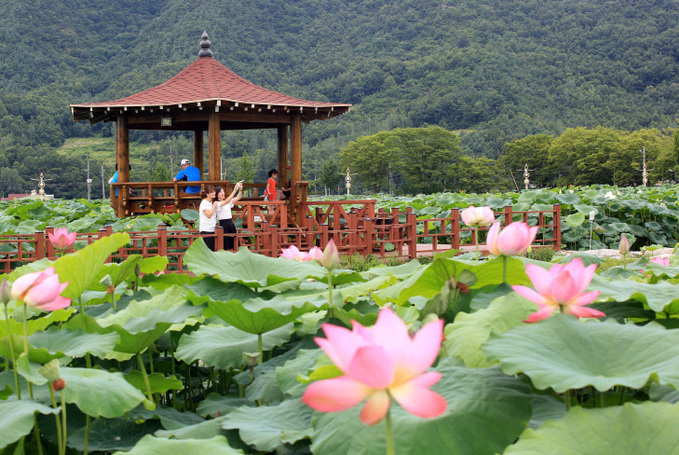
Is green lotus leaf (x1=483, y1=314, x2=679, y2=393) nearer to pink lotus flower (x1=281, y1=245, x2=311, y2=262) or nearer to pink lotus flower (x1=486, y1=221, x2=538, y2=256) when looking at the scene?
pink lotus flower (x1=486, y1=221, x2=538, y2=256)

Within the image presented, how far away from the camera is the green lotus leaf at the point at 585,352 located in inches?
32.6

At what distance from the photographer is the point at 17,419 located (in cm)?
100

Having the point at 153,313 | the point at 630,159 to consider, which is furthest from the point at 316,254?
the point at 630,159

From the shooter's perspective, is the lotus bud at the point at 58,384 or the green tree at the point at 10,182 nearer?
the lotus bud at the point at 58,384

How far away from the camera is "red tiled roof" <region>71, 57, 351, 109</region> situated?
1122 cm

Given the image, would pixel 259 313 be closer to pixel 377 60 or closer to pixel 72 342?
pixel 72 342

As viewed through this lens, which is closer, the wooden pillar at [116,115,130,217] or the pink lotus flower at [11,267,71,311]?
Result: the pink lotus flower at [11,267,71,311]

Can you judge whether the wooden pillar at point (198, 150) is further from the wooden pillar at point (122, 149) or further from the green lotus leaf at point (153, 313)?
the green lotus leaf at point (153, 313)

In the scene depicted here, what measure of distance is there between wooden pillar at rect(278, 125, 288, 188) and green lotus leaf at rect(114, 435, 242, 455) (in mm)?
12267

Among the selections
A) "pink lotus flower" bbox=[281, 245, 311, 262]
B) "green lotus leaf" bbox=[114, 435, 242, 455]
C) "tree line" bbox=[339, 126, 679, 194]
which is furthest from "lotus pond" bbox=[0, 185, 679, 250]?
"tree line" bbox=[339, 126, 679, 194]

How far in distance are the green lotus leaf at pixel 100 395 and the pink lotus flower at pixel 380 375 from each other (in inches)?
24.0

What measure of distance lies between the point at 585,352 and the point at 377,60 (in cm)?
10780

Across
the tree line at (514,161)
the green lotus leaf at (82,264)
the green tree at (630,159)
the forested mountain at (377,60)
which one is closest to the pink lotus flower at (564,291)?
the green lotus leaf at (82,264)

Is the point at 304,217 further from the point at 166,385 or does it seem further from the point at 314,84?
the point at 314,84
